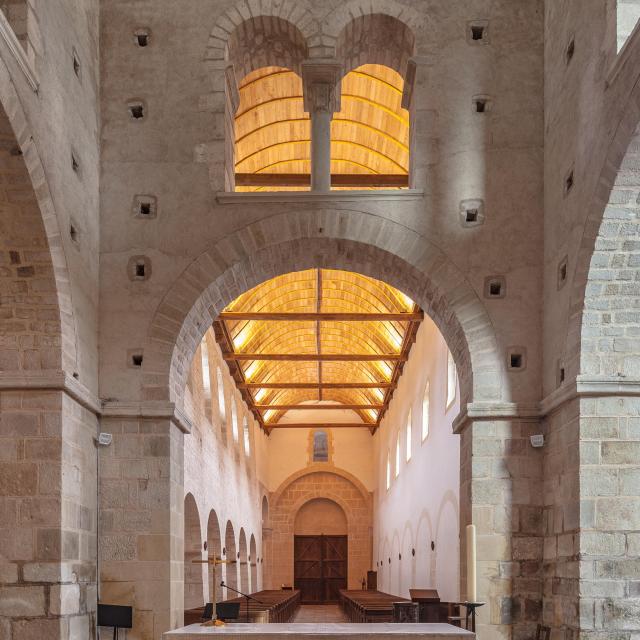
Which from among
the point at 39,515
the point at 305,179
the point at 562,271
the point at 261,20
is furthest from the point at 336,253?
the point at 305,179

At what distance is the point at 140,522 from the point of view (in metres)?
11.3

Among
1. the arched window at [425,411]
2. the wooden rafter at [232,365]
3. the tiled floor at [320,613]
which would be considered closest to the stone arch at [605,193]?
the arched window at [425,411]

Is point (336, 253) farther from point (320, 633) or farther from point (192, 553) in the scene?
point (192, 553)

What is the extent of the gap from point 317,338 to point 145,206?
18587mm

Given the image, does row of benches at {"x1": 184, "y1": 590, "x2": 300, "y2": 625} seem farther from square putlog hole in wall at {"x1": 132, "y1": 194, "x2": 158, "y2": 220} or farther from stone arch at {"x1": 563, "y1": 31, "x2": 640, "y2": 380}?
stone arch at {"x1": 563, "y1": 31, "x2": 640, "y2": 380}

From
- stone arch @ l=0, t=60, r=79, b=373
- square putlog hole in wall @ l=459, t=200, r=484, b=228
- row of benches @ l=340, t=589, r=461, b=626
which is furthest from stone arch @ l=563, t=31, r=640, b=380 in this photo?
stone arch @ l=0, t=60, r=79, b=373

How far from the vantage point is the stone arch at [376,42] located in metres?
12.2

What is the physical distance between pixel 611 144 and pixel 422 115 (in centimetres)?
348

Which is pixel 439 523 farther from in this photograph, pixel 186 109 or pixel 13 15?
pixel 13 15

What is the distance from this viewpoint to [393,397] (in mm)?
31172

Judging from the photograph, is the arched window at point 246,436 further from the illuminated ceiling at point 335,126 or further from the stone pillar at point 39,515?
the stone pillar at point 39,515

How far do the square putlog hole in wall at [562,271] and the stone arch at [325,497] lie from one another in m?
29.0

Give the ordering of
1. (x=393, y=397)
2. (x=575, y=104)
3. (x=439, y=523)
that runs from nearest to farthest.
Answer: (x=575, y=104) < (x=439, y=523) < (x=393, y=397)

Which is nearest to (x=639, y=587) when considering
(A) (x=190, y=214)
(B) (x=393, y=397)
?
(A) (x=190, y=214)
